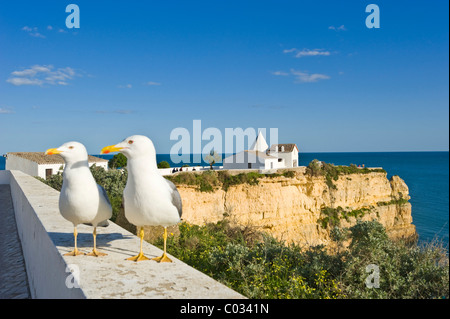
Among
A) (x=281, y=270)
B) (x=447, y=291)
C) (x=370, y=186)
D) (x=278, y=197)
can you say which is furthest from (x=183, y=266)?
(x=370, y=186)

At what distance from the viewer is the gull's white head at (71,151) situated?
2928 mm

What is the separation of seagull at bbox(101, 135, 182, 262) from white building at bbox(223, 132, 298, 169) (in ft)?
117

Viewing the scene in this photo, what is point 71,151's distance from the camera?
2.97 metres

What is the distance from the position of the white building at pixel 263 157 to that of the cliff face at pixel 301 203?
7.30 meters

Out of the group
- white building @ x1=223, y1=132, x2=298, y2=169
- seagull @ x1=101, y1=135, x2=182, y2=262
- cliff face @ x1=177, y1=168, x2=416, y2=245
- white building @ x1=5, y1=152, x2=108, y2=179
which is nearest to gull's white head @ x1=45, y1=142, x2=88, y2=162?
seagull @ x1=101, y1=135, x2=182, y2=262

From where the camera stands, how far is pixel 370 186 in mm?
37594

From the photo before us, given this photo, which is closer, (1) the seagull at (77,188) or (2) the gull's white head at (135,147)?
(2) the gull's white head at (135,147)

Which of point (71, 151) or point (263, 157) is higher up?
point (71, 151)

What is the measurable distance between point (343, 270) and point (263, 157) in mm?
34432

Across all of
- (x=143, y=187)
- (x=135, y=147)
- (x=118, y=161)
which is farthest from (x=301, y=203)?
(x=135, y=147)

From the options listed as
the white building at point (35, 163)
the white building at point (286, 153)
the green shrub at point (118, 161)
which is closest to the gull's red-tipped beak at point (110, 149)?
the white building at point (35, 163)

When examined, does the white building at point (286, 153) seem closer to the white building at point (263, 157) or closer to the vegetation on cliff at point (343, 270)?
the white building at point (263, 157)

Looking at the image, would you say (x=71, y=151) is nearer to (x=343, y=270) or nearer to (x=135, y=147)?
(x=135, y=147)
